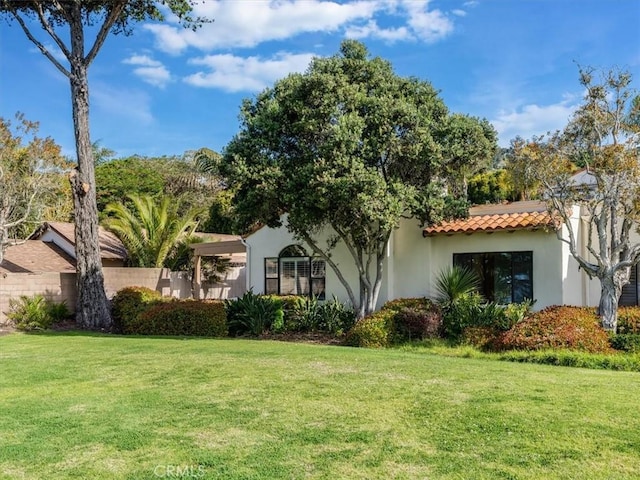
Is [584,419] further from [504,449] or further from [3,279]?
[3,279]

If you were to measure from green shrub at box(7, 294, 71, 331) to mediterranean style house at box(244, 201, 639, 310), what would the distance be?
8093 mm

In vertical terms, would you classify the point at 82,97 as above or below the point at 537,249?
above

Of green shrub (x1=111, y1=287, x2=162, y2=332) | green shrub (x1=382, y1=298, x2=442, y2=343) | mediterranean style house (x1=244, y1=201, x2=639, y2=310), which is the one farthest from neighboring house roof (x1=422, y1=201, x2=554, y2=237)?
green shrub (x1=111, y1=287, x2=162, y2=332)

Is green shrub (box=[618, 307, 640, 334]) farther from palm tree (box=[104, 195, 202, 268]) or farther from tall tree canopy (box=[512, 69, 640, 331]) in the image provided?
palm tree (box=[104, 195, 202, 268])

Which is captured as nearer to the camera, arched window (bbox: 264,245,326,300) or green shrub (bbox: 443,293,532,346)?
green shrub (bbox: 443,293,532,346)

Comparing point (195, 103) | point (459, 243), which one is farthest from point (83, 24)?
point (459, 243)

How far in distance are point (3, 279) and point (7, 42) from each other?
896 cm

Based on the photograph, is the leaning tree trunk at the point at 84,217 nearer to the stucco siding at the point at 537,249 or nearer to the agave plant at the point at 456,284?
the agave plant at the point at 456,284

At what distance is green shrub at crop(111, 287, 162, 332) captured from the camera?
1870 centimetres

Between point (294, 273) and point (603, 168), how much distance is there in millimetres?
11306

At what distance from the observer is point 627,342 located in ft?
39.1

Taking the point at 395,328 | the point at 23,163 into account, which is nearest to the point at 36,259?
the point at 23,163

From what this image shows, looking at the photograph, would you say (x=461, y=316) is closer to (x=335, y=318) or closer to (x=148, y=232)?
(x=335, y=318)

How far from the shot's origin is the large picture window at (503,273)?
1596 centimetres
